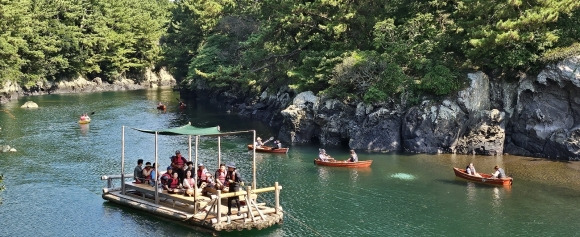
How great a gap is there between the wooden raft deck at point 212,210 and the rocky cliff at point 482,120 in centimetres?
2084

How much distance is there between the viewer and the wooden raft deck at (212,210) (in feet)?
79.6

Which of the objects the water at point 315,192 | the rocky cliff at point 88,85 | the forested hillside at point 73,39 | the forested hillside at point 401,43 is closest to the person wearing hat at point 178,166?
the water at point 315,192

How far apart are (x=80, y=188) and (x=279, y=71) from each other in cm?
2893

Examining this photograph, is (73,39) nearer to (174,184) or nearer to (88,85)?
(88,85)

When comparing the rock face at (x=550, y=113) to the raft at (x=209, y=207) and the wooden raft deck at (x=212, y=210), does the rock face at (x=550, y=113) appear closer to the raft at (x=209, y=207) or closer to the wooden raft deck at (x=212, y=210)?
the raft at (x=209, y=207)

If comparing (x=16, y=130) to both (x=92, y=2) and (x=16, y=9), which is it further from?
(x=92, y=2)

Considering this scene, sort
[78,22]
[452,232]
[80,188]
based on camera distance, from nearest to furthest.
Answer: [452,232], [80,188], [78,22]

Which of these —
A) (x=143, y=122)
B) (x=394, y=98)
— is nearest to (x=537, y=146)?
(x=394, y=98)

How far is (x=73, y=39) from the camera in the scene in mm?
92938

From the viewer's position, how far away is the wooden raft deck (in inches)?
955

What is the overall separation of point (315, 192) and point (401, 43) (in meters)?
20.1

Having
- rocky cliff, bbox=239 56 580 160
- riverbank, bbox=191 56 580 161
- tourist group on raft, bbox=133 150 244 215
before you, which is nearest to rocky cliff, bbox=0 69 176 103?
riverbank, bbox=191 56 580 161

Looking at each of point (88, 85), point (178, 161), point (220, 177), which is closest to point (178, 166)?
point (178, 161)

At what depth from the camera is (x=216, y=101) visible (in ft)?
277
